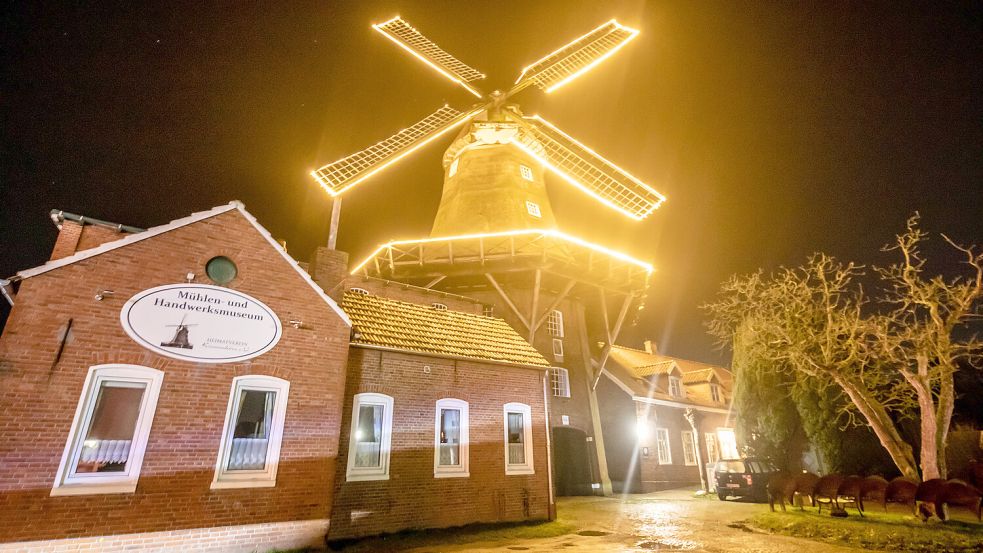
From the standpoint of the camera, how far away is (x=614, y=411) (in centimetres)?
2223

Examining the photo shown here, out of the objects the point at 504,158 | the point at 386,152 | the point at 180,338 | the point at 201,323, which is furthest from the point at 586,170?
the point at 180,338

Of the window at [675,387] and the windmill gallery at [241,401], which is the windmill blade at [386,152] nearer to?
the windmill gallery at [241,401]

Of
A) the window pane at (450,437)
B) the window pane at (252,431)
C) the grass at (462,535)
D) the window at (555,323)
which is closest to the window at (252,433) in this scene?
the window pane at (252,431)

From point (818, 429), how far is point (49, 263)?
22.1m

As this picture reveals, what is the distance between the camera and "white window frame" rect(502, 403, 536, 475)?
11.5 m

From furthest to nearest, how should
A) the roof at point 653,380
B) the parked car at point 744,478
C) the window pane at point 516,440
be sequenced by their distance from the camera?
the roof at point 653,380 → the parked car at point 744,478 → the window pane at point 516,440

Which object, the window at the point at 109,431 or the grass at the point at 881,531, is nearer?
the window at the point at 109,431

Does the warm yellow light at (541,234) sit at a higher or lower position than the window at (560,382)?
higher

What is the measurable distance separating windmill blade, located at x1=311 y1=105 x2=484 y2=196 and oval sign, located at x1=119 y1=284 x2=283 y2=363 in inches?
304

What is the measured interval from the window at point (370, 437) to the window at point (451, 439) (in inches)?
47.2

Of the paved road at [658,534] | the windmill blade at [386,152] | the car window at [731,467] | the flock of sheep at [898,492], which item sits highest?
the windmill blade at [386,152]

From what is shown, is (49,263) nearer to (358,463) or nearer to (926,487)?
(358,463)

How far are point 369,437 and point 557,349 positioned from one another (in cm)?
1128

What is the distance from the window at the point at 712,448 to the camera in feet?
82.9
